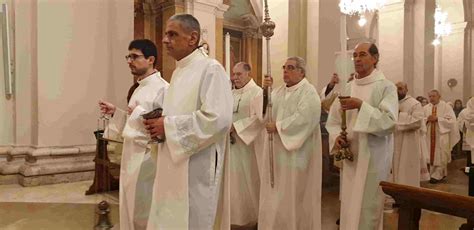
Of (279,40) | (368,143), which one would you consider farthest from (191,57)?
(279,40)

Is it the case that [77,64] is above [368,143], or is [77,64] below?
above

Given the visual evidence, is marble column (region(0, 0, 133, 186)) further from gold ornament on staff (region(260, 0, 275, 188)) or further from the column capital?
the column capital

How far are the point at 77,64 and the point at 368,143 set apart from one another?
411 centimetres

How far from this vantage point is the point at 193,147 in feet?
7.98

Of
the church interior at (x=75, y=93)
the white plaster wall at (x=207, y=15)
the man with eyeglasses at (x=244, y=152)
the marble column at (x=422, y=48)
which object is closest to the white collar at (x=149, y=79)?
the church interior at (x=75, y=93)

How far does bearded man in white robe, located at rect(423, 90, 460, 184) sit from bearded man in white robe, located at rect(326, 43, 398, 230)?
5.05 metres

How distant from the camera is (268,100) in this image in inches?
169

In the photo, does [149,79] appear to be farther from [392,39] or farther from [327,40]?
[392,39]

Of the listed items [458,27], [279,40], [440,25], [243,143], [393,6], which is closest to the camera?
[243,143]

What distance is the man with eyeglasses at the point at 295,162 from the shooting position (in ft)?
13.7

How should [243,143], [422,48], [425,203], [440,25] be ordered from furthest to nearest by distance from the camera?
[440,25] < [422,48] < [243,143] < [425,203]

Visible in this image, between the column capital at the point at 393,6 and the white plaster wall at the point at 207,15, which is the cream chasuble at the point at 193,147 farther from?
the column capital at the point at 393,6

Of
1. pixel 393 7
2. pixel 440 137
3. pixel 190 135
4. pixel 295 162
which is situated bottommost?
pixel 440 137

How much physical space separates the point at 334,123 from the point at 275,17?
4193 mm
